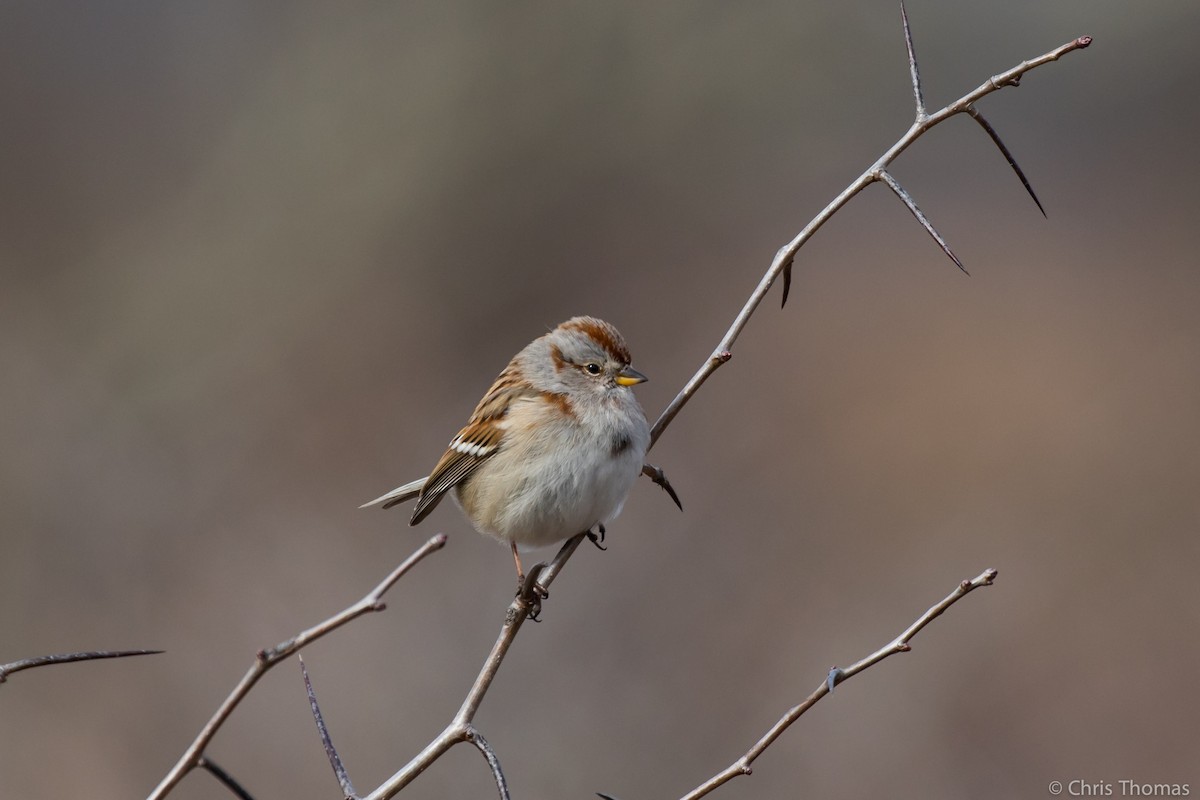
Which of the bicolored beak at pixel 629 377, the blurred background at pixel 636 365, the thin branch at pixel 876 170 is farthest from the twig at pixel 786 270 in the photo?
the blurred background at pixel 636 365

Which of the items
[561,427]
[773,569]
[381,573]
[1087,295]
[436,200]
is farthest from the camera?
[436,200]

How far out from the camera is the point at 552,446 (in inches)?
159

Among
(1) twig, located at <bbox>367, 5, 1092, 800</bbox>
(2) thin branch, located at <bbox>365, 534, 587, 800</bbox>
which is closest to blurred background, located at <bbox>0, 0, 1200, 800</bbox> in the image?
(2) thin branch, located at <bbox>365, 534, 587, 800</bbox>

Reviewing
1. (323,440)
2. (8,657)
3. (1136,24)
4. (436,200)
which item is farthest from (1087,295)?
(8,657)

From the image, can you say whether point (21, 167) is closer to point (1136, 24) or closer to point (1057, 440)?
point (1057, 440)

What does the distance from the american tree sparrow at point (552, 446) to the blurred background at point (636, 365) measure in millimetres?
3332

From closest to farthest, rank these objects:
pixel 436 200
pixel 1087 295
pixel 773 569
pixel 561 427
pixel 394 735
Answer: pixel 561 427 < pixel 394 735 < pixel 773 569 < pixel 1087 295 < pixel 436 200

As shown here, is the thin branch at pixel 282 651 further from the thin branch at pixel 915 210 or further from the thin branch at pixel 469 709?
the thin branch at pixel 915 210

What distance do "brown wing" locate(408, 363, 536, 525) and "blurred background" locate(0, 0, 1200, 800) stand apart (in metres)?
3.24

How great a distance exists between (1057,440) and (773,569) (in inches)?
92.8

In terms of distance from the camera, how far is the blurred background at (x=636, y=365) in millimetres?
7578

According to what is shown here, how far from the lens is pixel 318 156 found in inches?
441

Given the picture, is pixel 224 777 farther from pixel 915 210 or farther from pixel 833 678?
pixel 915 210

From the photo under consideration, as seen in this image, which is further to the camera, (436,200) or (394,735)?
(436,200)
